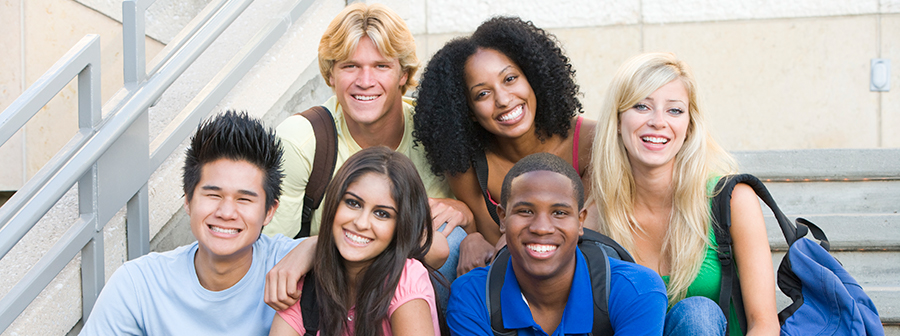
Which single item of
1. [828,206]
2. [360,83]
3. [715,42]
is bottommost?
[828,206]

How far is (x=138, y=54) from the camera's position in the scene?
8.00ft

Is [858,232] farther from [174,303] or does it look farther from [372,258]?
[174,303]

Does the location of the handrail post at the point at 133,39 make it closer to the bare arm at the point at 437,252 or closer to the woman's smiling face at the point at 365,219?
the woman's smiling face at the point at 365,219

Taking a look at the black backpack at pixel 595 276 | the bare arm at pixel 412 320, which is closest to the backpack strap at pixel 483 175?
the black backpack at pixel 595 276

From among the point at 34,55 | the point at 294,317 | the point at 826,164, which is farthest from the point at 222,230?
the point at 826,164

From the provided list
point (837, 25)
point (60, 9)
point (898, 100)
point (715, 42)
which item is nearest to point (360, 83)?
point (60, 9)

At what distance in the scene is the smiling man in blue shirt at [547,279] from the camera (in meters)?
2.06

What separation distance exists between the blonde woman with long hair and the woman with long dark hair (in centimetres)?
84

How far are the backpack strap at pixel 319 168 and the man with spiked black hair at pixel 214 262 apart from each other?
1.13ft

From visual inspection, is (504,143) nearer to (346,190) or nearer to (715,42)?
(346,190)

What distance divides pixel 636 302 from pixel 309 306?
3.55 feet

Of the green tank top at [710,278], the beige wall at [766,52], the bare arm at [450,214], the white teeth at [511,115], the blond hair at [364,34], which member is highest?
the beige wall at [766,52]

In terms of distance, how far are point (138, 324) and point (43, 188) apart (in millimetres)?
544

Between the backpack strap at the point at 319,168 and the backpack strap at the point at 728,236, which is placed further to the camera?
the backpack strap at the point at 319,168
